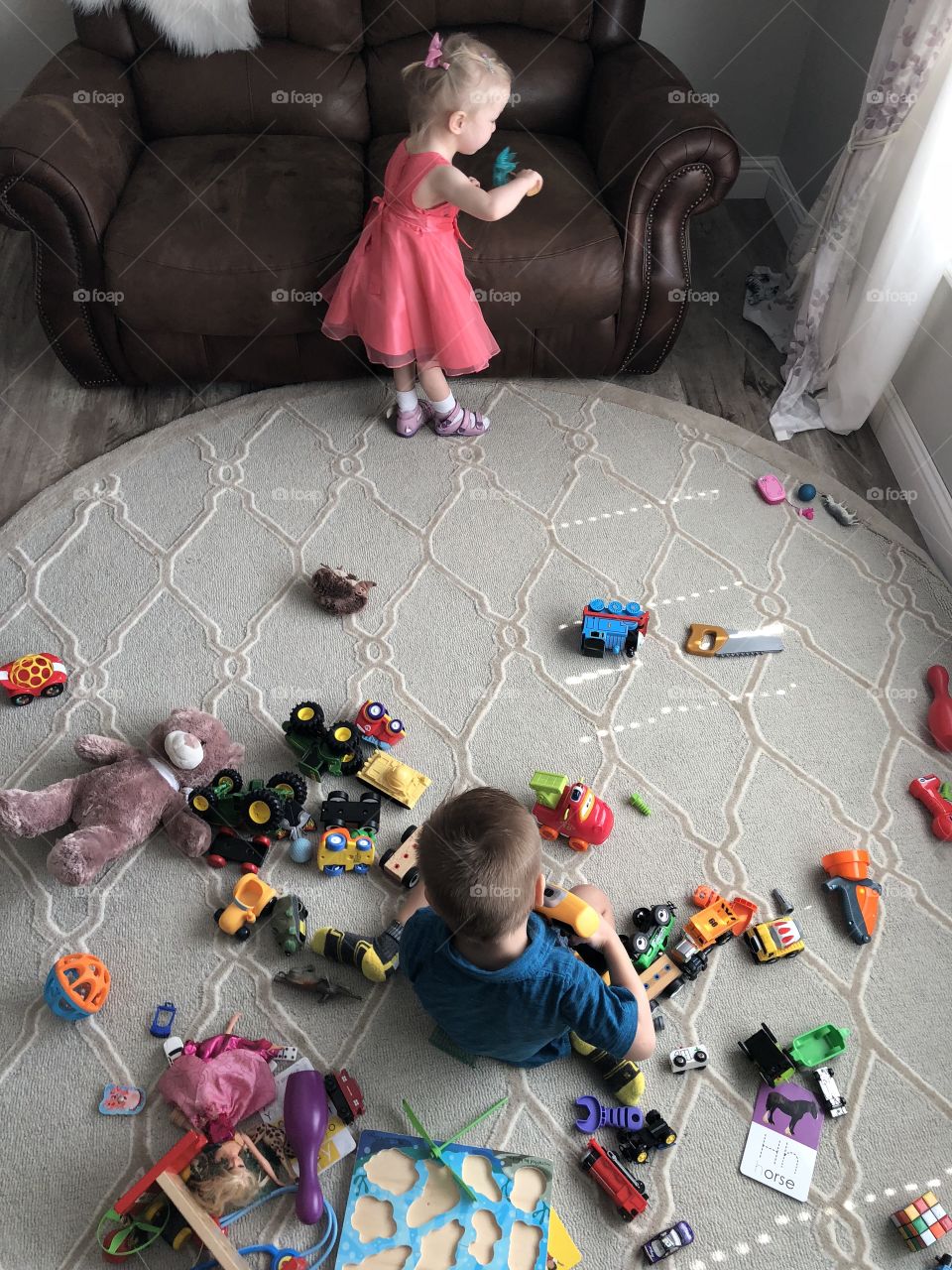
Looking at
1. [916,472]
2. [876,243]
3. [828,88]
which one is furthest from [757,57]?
[916,472]

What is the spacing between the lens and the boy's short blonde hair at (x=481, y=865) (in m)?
1.22

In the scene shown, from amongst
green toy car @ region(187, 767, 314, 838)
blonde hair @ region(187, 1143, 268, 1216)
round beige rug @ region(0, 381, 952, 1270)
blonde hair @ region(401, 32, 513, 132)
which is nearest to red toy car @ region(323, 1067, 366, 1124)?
round beige rug @ region(0, 381, 952, 1270)

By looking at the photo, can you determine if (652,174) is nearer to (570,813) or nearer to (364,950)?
(570,813)

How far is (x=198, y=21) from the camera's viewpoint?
8.52ft

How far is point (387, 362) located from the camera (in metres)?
2.41

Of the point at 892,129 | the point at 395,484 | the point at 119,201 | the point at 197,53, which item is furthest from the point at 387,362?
the point at 892,129

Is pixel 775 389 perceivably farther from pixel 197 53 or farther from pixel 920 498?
pixel 197 53

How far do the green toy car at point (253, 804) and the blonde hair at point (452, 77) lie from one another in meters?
1.47

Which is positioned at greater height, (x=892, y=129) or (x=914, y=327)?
(x=892, y=129)

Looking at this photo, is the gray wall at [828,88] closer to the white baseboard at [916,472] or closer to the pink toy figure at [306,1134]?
the white baseboard at [916,472]

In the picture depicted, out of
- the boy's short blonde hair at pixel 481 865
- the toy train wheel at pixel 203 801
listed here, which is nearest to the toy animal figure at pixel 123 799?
the toy train wheel at pixel 203 801

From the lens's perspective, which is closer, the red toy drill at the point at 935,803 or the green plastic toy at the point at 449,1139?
the green plastic toy at the point at 449,1139

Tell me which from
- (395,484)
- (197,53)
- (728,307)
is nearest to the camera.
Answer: (395,484)

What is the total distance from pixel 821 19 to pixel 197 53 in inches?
77.1
